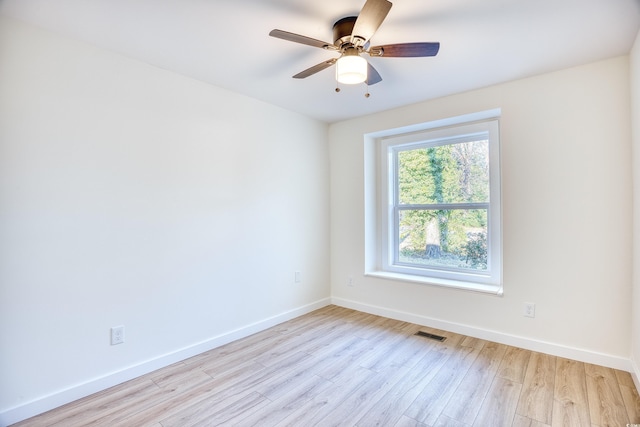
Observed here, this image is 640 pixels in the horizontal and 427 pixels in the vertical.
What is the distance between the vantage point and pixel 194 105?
2604mm

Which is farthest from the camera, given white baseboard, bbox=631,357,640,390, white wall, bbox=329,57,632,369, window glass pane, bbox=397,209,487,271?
window glass pane, bbox=397,209,487,271

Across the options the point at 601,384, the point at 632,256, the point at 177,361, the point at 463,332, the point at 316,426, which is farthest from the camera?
the point at 463,332

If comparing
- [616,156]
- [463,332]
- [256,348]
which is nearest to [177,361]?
[256,348]

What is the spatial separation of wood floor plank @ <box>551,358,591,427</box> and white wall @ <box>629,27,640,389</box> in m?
0.32

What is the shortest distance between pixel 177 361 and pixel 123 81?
2.21 m

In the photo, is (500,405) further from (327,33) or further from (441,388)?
(327,33)

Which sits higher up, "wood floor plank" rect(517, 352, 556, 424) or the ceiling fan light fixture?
→ the ceiling fan light fixture

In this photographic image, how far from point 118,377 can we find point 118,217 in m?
1.14

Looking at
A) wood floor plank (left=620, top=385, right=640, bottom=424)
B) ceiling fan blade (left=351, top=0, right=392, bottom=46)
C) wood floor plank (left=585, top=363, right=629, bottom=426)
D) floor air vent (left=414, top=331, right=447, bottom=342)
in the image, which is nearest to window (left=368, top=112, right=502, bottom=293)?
floor air vent (left=414, top=331, right=447, bottom=342)

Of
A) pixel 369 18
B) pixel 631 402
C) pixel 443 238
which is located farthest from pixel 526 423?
pixel 369 18

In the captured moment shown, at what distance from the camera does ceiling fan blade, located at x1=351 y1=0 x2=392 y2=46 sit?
1.40 metres

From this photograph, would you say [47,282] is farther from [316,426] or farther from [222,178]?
[316,426]

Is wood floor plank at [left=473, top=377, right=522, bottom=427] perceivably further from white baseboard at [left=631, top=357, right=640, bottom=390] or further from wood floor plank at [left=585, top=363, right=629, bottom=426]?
white baseboard at [left=631, top=357, right=640, bottom=390]

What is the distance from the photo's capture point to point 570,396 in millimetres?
1955
